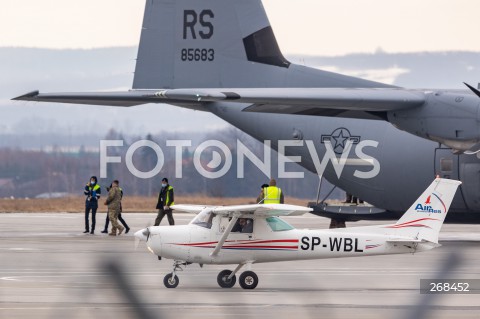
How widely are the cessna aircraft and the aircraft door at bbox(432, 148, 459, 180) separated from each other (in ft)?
0.07

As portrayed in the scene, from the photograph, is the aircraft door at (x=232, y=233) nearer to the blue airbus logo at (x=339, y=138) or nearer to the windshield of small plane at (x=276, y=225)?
the windshield of small plane at (x=276, y=225)

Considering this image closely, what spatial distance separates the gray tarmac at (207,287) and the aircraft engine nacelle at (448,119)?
88.0 inches

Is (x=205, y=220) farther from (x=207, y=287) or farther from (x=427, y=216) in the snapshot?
(x=427, y=216)

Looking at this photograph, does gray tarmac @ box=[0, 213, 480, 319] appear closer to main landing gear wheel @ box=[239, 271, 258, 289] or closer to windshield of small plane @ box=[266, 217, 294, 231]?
main landing gear wheel @ box=[239, 271, 258, 289]

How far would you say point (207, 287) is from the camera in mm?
14719

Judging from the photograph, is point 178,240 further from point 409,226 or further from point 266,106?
point 266,106

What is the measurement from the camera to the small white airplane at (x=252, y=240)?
570 inches

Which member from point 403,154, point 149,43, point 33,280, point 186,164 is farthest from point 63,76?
point 33,280

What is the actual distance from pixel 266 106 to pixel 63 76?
73731mm

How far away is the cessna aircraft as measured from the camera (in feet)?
71.4

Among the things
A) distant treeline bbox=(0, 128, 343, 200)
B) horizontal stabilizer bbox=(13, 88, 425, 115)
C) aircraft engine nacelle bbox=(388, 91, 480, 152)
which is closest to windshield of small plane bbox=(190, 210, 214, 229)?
horizontal stabilizer bbox=(13, 88, 425, 115)

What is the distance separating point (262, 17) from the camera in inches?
1086

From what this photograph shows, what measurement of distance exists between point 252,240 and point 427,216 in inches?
106

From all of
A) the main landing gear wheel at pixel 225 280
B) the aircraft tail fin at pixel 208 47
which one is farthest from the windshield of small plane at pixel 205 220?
the aircraft tail fin at pixel 208 47
